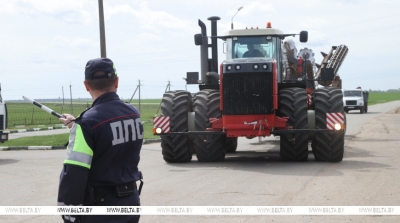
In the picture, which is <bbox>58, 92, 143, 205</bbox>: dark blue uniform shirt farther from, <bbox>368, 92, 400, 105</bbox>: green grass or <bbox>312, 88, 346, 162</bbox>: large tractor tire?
<bbox>368, 92, 400, 105</bbox>: green grass

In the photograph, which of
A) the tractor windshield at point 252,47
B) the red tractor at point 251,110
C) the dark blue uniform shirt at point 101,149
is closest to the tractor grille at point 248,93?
the red tractor at point 251,110

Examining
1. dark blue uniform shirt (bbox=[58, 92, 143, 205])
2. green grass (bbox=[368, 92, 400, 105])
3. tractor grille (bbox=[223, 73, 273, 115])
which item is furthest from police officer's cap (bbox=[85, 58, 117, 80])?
green grass (bbox=[368, 92, 400, 105])

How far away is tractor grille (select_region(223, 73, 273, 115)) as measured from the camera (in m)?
13.6

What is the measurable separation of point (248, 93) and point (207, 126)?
4.10 ft

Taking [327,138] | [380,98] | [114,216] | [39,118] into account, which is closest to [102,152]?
[114,216]

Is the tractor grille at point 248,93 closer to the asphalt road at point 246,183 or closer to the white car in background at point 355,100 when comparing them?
the asphalt road at point 246,183

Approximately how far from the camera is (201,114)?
14.1 meters

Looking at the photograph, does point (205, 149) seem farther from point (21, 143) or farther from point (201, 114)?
point (21, 143)

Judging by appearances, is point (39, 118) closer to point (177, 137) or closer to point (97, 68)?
point (177, 137)

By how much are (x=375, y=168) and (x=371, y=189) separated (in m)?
3.07

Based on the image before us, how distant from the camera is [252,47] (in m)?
15.1

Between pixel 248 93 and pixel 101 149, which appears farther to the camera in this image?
pixel 248 93

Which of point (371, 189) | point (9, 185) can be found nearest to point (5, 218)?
point (9, 185)

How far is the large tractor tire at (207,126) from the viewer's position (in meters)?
14.1
